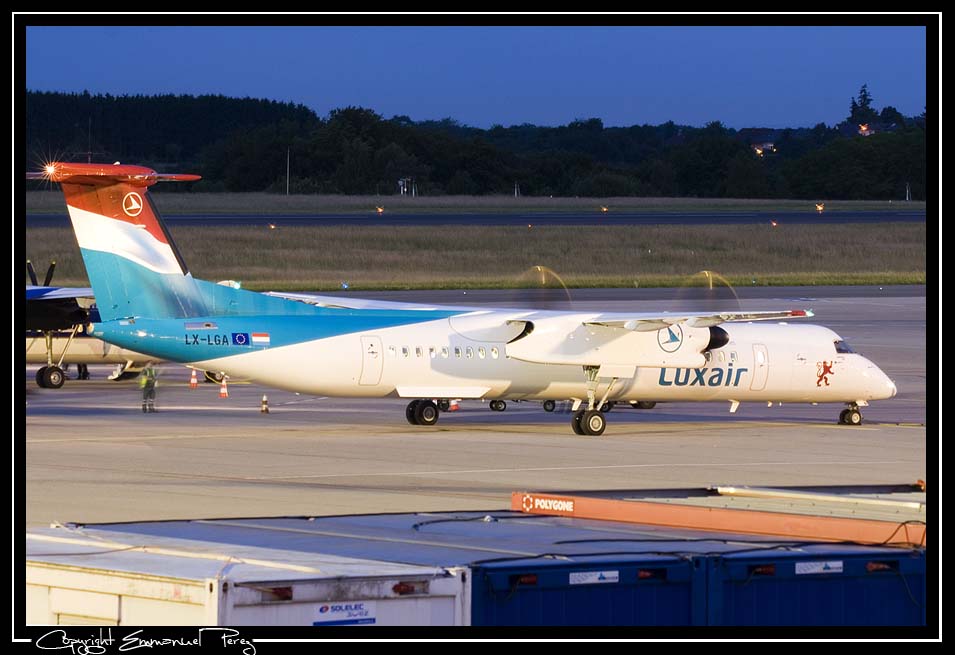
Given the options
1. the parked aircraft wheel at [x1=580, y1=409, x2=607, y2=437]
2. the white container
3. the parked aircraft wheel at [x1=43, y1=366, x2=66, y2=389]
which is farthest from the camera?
the parked aircraft wheel at [x1=43, y1=366, x2=66, y2=389]

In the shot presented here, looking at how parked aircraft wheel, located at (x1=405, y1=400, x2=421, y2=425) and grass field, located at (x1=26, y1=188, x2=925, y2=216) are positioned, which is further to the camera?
grass field, located at (x1=26, y1=188, x2=925, y2=216)

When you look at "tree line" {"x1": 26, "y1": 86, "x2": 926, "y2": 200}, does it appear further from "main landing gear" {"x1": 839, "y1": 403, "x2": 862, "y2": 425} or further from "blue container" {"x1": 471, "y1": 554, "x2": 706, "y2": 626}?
"blue container" {"x1": 471, "y1": 554, "x2": 706, "y2": 626}

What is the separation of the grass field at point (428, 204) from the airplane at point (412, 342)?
71.4 m

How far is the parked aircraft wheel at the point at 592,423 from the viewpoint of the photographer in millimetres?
26953

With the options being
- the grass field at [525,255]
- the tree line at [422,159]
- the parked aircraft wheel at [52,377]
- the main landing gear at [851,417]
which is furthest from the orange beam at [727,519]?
the tree line at [422,159]

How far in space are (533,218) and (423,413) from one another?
66.8m

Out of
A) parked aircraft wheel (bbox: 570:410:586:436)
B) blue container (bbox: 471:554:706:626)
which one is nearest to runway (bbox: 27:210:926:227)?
parked aircraft wheel (bbox: 570:410:586:436)

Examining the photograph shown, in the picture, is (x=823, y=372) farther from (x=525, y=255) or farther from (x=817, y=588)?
(x=525, y=255)

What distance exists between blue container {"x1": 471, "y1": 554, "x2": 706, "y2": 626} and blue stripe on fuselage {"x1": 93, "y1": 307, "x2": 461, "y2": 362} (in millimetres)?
16120

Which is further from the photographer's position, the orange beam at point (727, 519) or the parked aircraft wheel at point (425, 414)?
the parked aircraft wheel at point (425, 414)

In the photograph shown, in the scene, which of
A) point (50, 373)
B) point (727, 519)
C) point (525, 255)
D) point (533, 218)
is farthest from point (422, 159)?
point (727, 519)

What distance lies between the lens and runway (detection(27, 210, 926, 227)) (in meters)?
88.6

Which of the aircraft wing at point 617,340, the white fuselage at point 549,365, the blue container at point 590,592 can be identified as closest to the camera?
the blue container at point 590,592

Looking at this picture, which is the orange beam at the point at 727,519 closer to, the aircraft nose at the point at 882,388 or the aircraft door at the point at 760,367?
the aircraft door at the point at 760,367
